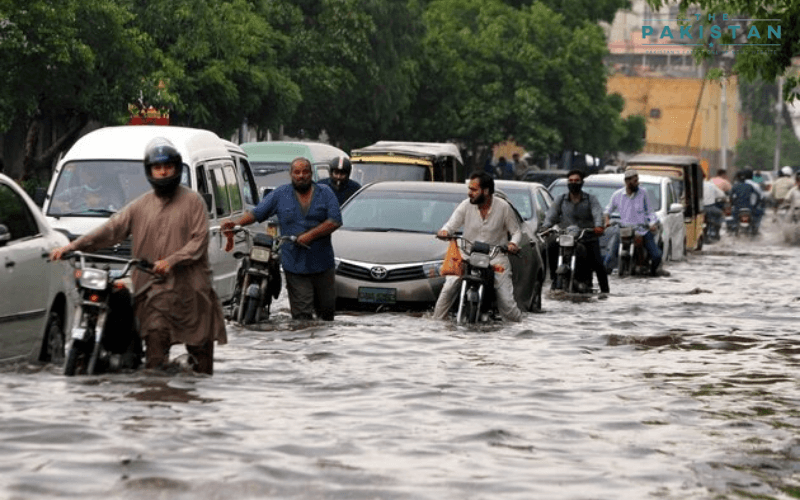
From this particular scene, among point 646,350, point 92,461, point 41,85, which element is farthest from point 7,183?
point 41,85

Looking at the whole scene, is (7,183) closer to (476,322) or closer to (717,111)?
(476,322)

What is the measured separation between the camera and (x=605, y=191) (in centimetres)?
3316

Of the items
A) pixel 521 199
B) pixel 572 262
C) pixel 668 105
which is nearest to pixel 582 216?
pixel 572 262

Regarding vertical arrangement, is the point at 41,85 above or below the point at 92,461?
above

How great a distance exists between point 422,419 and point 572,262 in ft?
44.4

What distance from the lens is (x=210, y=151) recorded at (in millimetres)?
19781

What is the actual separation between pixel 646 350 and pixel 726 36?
882cm

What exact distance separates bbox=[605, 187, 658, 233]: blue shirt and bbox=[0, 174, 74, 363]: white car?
51.1 feet

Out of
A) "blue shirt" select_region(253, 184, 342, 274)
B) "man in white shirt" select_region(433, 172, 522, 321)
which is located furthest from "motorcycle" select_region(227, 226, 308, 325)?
"man in white shirt" select_region(433, 172, 522, 321)

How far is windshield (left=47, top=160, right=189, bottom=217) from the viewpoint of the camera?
1862 cm

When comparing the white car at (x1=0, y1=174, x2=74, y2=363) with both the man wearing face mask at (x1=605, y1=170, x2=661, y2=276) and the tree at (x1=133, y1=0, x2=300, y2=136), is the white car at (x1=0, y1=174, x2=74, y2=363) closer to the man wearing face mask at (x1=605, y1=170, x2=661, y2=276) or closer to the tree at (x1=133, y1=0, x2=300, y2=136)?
the man wearing face mask at (x1=605, y1=170, x2=661, y2=276)

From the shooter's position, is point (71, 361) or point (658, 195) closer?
point (71, 361)

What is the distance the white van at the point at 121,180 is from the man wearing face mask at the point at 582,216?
5.35 m

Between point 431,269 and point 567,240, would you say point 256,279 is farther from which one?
point 567,240
